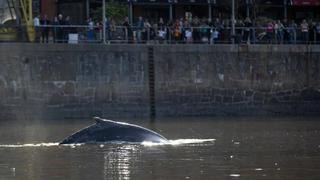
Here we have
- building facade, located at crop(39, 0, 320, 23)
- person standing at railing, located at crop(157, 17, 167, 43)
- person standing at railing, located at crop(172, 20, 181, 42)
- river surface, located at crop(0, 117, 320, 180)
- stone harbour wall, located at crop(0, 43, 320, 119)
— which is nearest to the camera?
river surface, located at crop(0, 117, 320, 180)

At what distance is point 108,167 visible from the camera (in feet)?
66.6

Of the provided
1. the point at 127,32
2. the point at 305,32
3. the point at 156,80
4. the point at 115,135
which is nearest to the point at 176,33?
the point at 127,32

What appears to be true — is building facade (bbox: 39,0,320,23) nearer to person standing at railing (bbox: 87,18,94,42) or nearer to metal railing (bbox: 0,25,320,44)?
metal railing (bbox: 0,25,320,44)

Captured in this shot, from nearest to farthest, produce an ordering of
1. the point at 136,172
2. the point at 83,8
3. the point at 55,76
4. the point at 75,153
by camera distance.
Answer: the point at 136,172 < the point at 75,153 < the point at 55,76 < the point at 83,8

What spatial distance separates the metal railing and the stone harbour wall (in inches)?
40.8

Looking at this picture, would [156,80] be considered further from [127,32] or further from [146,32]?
[127,32]

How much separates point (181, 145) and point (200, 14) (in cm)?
3605

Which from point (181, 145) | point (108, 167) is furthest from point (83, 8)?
point (108, 167)

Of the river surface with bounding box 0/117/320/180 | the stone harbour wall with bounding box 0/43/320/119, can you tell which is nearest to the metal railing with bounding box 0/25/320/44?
the stone harbour wall with bounding box 0/43/320/119

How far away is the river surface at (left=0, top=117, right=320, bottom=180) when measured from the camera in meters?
19.0

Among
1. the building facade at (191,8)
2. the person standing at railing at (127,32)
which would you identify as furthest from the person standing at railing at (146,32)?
the building facade at (191,8)

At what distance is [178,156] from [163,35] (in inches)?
869

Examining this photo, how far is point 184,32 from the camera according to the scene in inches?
1756

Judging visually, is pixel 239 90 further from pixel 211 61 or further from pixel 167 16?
pixel 167 16
